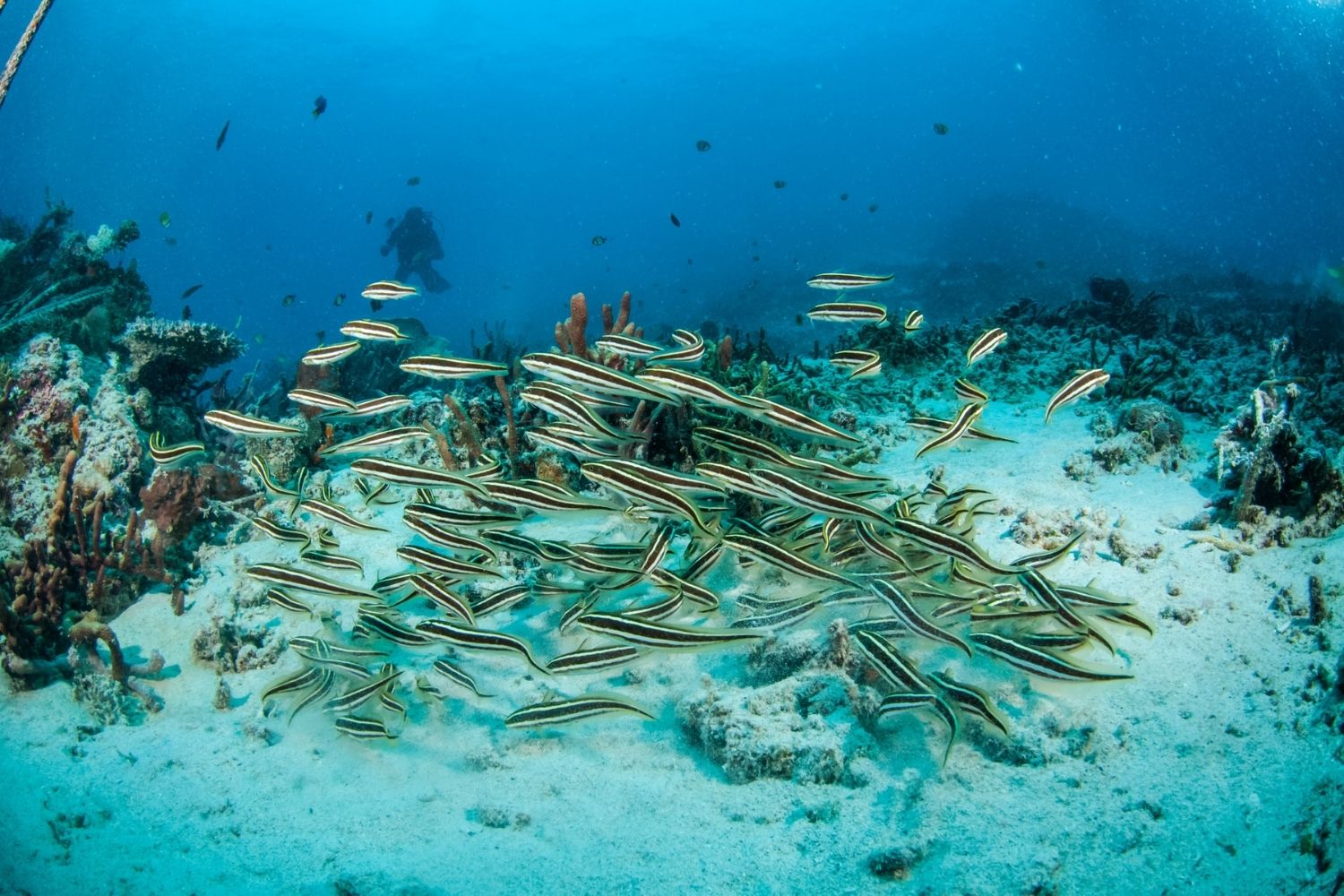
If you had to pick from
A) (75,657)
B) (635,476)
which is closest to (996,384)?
(635,476)

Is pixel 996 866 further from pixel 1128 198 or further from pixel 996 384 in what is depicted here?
pixel 1128 198

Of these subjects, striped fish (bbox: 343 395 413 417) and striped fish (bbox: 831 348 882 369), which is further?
striped fish (bbox: 831 348 882 369)

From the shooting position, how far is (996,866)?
3.29m

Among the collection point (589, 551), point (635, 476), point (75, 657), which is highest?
point (635, 476)

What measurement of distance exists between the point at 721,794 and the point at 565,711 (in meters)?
1.12

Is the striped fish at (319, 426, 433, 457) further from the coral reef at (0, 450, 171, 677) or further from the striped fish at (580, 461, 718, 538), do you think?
the coral reef at (0, 450, 171, 677)

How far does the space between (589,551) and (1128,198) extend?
8301 cm

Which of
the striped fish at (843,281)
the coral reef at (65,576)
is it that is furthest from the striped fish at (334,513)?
the striped fish at (843,281)

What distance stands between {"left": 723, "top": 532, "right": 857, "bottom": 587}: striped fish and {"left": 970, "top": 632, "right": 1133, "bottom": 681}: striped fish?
0.84m

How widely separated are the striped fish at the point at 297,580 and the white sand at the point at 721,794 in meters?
1.08

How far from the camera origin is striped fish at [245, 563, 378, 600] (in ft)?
16.8

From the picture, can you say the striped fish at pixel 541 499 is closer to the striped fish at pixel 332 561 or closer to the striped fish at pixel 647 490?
the striped fish at pixel 647 490

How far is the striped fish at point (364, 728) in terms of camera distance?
4.47 metres

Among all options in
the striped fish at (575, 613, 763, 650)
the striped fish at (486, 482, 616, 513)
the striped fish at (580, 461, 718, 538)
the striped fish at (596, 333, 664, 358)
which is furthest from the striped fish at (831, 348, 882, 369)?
the striped fish at (575, 613, 763, 650)
